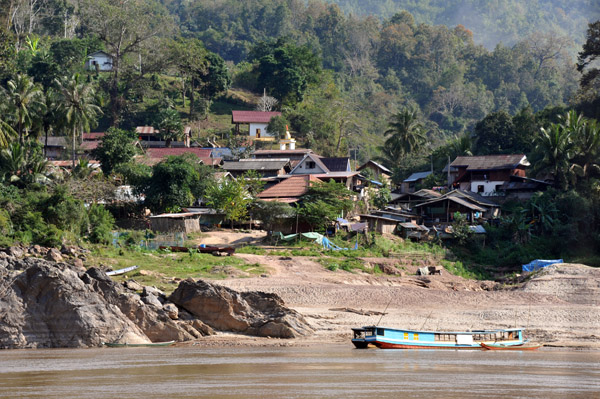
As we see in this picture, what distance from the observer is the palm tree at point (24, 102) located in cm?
6275

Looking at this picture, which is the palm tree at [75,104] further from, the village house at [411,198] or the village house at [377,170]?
the village house at [377,170]

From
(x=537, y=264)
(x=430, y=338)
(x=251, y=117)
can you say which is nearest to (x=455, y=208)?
(x=537, y=264)

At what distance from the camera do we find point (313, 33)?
156125 mm

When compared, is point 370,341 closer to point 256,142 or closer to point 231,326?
point 231,326

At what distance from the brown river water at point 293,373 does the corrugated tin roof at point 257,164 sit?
4453cm

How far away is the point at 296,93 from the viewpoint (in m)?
104

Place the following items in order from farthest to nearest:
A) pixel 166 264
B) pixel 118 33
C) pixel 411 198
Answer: pixel 118 33 < pixel 411 198 < pixel 166 264

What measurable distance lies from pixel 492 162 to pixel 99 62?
54245 mm

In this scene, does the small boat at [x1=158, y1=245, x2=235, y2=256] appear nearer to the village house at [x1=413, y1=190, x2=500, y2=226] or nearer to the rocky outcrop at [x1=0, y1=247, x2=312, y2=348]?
the rocky outcrop at [x1=0, y1=247, x2=312, y2=348]

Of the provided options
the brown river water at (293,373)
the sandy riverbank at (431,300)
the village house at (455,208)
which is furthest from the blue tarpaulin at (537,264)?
the brown river water at (293,373)

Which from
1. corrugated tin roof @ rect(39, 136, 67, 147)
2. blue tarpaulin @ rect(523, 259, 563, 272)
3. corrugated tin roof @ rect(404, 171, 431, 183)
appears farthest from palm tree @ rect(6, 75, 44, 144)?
blue tarpaulin @ rect(523, 259, 563, 272)

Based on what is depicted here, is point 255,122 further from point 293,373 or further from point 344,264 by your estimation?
point 293,373

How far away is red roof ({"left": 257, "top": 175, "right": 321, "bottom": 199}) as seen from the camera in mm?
61469

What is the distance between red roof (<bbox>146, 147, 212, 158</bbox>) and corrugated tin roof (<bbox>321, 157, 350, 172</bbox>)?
1341 centimetres
